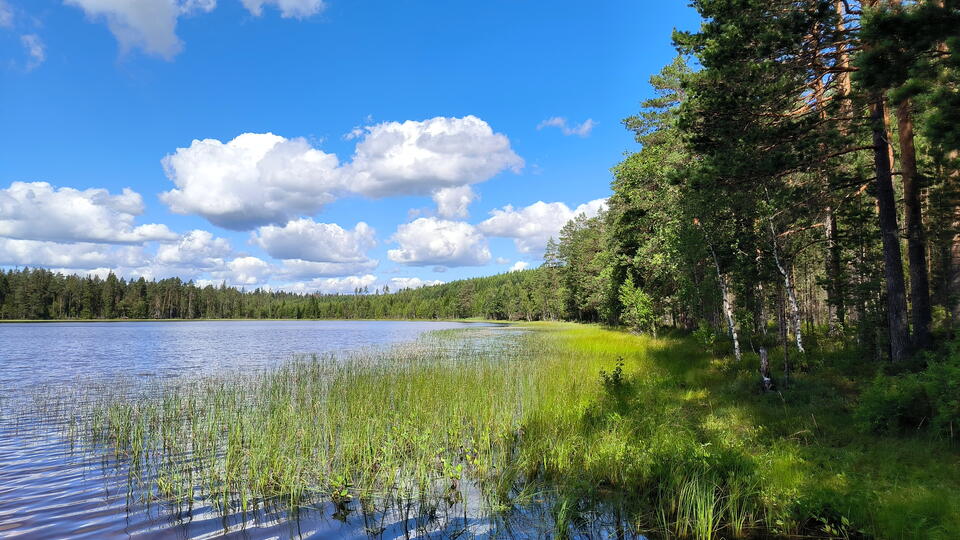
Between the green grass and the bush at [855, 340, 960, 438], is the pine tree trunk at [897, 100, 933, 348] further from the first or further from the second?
the bush at [855, 340, 960, 438]

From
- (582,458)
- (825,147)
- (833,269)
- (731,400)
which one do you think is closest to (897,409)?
(731,400)

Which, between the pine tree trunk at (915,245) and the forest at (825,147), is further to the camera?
the pine tree trunk at (915,245)

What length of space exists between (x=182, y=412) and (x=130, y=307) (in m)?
144

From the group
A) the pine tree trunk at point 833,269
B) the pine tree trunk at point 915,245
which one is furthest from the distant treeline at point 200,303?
the pine tree trunk at point 915,245

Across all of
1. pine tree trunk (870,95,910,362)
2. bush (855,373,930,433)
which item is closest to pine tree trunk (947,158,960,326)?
pine tree trunk (870,95,910,362)

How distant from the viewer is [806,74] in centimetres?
1191

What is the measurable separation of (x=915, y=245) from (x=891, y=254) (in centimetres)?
60

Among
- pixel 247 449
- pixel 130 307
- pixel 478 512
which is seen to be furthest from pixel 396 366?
pixel 130 307

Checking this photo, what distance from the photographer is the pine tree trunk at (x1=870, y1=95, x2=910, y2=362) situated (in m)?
11.0

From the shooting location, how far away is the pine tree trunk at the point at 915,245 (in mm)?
11078

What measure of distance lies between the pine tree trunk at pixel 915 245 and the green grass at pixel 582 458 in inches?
77.3

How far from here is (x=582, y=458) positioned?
8055 millimetres

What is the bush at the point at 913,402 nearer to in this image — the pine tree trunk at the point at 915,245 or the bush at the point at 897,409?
the bush at the point at 897,409

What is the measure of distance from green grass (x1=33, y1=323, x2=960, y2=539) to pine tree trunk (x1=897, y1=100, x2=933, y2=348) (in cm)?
196
